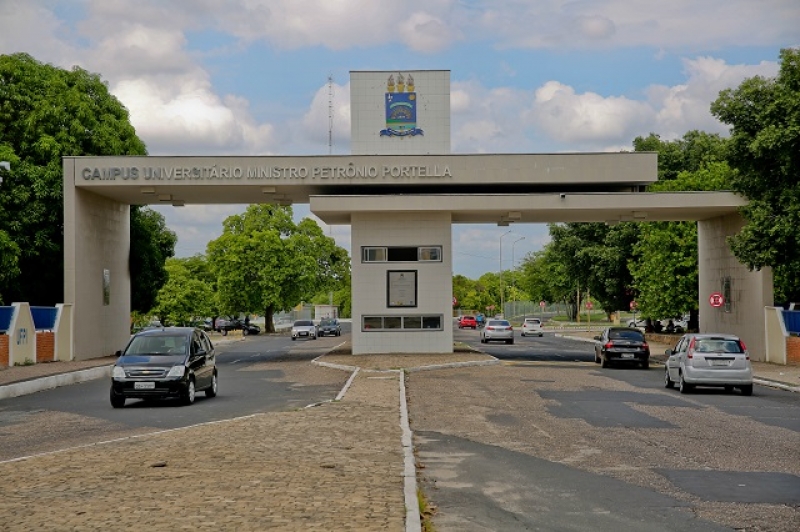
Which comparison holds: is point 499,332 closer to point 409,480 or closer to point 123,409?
point 123,409

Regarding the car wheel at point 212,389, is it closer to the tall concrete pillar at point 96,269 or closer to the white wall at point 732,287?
the tall concrete pillar at point 96,269

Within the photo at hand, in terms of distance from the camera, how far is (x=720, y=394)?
24.9 metres

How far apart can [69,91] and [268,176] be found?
13.0m

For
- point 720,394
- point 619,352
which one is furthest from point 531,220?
point 720,394

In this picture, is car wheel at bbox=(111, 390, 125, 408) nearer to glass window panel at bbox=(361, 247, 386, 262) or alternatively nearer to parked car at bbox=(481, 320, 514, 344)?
glass window panel at bbox=(361, 247, 386, 262)

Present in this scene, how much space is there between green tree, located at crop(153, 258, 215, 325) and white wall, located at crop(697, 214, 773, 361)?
50.4 m

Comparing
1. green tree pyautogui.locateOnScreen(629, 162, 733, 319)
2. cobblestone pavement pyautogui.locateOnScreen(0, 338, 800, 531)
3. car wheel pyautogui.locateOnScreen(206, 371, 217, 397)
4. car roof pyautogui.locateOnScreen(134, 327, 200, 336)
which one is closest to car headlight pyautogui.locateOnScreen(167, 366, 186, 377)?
car roof pyautogui.locateOnScreen(134, 327, 200, 336)

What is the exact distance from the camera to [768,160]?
34.3 m

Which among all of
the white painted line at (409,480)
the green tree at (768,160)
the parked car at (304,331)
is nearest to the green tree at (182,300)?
the parked car at (304,331)

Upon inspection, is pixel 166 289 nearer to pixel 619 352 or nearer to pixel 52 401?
pixel 619 352

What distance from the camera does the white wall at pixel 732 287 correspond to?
37.3 m

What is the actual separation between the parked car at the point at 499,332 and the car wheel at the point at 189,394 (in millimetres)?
38976

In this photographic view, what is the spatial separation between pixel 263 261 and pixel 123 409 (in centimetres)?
6775

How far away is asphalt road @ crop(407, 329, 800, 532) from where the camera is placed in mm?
9461
